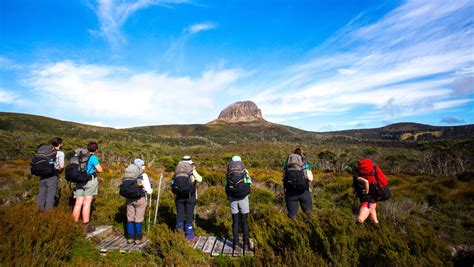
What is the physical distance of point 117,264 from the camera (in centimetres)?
373

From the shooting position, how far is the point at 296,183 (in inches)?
175

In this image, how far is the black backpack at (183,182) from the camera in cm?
443

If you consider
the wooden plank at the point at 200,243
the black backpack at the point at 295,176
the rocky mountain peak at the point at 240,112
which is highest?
the rocky mountain peak at the point at 240,112

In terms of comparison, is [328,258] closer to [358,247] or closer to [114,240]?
[358,247]

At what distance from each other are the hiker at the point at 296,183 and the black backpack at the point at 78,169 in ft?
12.7

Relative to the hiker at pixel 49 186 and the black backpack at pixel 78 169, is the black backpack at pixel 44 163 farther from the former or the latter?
the black backpack at pixel 78 169

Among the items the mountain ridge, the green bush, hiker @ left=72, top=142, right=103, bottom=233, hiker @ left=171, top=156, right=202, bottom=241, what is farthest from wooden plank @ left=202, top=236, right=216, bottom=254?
the mountain ridge

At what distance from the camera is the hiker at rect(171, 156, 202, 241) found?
4449mm

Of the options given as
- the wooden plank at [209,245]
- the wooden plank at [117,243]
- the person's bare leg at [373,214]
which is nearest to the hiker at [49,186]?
the wooden plank at [117,243]

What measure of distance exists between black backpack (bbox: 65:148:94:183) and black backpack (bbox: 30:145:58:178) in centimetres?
51

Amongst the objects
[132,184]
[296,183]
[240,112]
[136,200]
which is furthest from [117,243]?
[240,112]

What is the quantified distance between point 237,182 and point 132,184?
6.37 feet

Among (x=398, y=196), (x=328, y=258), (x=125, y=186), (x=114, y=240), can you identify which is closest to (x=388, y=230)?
(x=328, y=258)

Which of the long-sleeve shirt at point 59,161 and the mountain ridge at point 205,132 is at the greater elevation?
the mountain ridge at point 205,132
